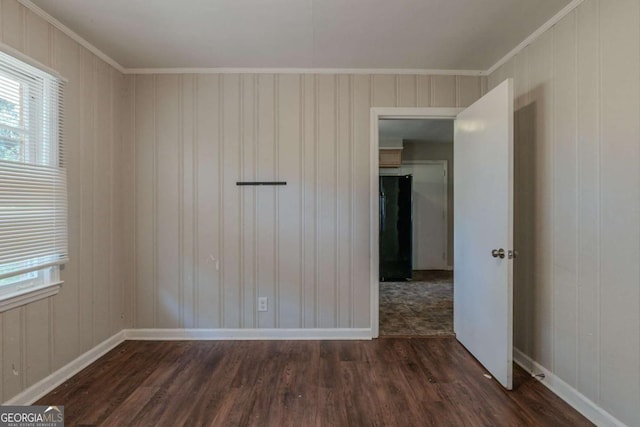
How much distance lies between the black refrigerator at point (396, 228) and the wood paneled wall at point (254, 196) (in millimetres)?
2201

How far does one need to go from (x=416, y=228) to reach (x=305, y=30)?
4.13 metres

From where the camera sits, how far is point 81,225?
7.02ft

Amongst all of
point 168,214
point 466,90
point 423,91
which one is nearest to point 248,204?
point 168,214

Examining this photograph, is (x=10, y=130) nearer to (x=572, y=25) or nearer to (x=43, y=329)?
(x=43, y=329)

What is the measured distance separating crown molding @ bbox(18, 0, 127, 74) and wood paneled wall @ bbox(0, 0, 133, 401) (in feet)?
0.10

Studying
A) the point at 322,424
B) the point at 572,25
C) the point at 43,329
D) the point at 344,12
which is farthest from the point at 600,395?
the point at 43,329

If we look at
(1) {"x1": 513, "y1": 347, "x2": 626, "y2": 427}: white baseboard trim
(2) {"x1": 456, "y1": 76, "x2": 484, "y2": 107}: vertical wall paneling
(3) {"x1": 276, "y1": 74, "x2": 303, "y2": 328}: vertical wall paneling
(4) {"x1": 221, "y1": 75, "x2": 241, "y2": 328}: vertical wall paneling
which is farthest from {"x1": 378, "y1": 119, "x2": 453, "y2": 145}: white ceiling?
(1) {"x1": 513, "y1": 347, "x2": 626, "y2": 427}: white baseboard trim

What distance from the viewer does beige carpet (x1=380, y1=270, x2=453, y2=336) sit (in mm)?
2828

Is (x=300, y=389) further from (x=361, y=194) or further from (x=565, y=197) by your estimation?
(x=565, y=197)

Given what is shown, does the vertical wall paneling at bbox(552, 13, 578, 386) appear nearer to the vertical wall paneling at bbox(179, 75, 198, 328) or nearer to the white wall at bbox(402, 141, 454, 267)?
the vertical wall paneling at bbox(179, 75, 198, 328)

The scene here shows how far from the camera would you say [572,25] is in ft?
5.73

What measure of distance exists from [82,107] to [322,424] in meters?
2.69

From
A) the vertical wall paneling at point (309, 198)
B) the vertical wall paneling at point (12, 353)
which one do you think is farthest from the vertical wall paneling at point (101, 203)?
the vertical wall paneling at point (309, 198)

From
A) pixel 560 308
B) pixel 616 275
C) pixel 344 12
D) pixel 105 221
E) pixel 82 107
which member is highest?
pixel 344 12
